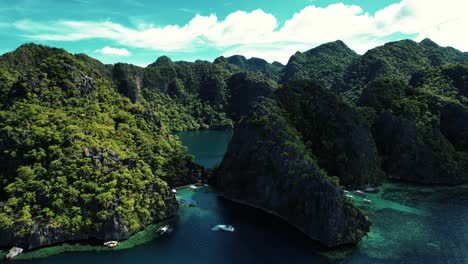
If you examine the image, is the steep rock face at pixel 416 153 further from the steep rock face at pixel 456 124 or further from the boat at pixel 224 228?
the boat at pixel 224 228

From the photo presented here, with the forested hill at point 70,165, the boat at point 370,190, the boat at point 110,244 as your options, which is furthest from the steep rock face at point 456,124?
the boat at point 110,244

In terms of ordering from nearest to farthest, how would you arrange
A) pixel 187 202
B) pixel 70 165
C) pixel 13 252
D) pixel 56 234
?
pixel 13 252
pixel 56 234
pixel 70 165
pixel 187 202

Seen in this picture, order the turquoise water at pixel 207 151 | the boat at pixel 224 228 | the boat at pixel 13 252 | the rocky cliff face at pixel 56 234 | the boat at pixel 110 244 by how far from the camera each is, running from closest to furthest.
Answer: the boat at pixel 13 252
the rocky cliff face at pixel 56 234
the boat at pixel 110 244
the boat at pixel 224 228
the turquoise water at pixel 207 151

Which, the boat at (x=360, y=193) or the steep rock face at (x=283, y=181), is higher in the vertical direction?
the steep rock face at (x=283, y=181)

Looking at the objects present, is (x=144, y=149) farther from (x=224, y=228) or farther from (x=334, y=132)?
(x=334, y=132)

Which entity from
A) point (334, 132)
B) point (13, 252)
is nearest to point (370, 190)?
point (334, 132)

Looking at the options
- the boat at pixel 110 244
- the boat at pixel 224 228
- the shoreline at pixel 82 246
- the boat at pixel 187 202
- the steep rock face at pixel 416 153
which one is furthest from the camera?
the steep rock face at pixel 416 153

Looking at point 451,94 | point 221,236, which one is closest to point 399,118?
point 451,94
